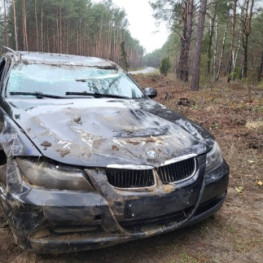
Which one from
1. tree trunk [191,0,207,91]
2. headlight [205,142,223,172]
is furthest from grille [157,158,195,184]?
tree trunk [191,0,207,91]

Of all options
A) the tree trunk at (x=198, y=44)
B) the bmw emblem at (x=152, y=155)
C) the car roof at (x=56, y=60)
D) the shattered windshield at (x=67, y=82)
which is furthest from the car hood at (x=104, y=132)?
the tree trunk at (x=198, y=44)

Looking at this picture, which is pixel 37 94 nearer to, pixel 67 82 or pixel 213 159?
pixel 67 82

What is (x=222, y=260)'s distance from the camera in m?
2.62

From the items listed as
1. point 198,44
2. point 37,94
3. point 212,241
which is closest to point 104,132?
point 37,94

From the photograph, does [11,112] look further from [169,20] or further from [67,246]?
[169,20]

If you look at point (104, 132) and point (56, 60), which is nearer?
point (104, 132)

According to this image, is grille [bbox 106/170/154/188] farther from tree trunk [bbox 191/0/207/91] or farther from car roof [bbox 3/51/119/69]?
tree trunk [bbox 191/0/207/91]

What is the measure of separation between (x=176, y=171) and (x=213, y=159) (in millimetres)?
551

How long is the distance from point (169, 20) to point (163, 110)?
21456 millimetres

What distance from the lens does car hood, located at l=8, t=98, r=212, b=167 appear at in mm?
2393

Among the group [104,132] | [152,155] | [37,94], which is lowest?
[152,155]

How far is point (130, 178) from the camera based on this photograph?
2340 mm

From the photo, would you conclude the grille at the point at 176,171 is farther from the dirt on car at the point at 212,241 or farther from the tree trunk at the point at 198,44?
the tree trunk at the point at 198,44

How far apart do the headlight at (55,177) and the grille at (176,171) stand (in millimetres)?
557
